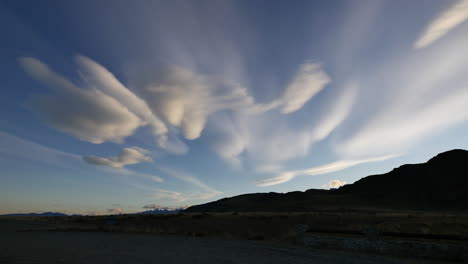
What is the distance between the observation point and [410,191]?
133 metres

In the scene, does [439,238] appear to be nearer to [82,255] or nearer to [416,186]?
[82,255]

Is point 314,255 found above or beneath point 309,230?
beneath

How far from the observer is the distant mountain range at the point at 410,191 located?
11469 centimetres

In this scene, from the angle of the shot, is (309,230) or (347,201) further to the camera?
(347,201)

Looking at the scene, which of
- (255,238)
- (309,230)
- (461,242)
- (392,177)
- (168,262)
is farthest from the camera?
(392,177)

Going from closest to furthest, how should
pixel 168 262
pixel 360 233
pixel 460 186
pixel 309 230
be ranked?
pixel 168 262, pixel 360 233, pixel 309 230, pixel 460 186

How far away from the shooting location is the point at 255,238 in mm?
25156

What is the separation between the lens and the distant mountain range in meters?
115

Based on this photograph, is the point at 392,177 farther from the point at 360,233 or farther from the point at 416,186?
the point at 360,233

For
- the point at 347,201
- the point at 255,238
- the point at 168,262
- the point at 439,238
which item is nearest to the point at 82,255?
the point at 168,262

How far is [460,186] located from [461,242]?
139825mm

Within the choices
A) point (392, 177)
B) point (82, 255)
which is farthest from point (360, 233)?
point (392, 177)

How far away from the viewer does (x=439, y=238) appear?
14.6 meters

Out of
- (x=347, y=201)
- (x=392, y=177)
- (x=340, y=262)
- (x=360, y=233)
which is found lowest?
(x=340, y=262)
